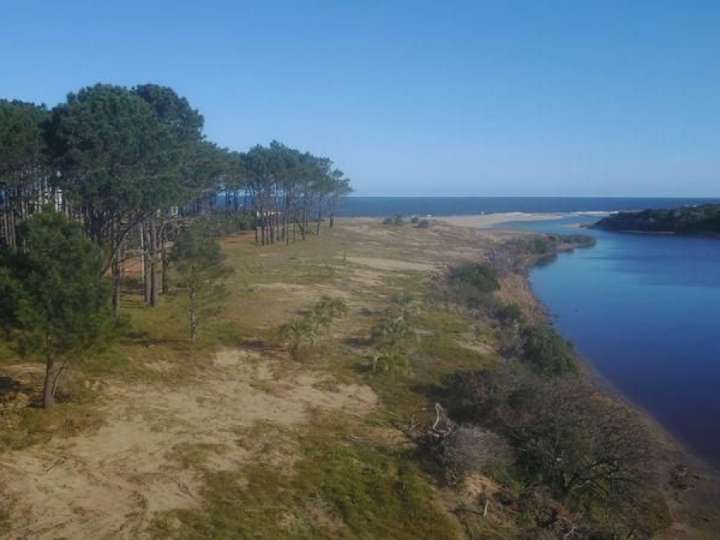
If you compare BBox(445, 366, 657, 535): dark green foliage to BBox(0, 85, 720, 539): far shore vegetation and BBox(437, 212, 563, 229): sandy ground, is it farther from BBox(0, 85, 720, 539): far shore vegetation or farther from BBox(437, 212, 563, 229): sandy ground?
BBox(437, 212, 563, 229): sandy ground

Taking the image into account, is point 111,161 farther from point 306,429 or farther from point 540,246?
point 540,246

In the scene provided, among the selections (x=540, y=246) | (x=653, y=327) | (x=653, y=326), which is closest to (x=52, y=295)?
Result: (x=653, y=327)

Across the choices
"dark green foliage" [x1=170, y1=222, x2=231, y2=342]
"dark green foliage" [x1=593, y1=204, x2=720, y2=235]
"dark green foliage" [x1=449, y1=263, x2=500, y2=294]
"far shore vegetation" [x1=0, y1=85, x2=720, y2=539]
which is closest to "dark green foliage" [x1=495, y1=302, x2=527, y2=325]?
"far shore vegetation" [x1=0, y1=85, x2=720, y2=539]

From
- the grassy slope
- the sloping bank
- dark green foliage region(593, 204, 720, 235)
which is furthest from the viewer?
dark green foliage region(593, 204, 720, 235)

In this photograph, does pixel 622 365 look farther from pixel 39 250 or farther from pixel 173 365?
pixel 39 250

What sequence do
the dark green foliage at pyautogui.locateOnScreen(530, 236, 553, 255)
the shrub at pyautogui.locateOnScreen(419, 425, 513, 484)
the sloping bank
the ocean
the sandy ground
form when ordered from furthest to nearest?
the sandy ground, the dark green foliage at pyautogui.locateOnScreen(530, 236, 553, 255), the ocean, the shrub at pyautogui.locateOnScreen(419, 425, 513, 484), the sloping bank
